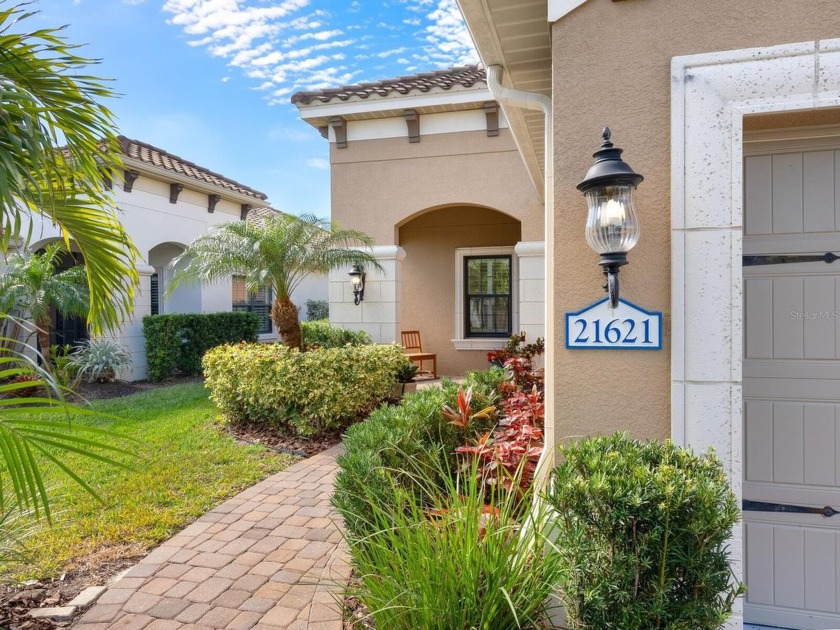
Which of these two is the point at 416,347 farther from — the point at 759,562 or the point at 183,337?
the point at 759,562

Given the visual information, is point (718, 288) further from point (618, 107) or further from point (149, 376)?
point (149, 376)

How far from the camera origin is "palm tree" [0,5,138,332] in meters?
2.51

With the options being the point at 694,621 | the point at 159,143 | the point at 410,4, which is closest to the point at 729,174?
the point at 694,621

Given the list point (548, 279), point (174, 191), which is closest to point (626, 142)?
point (548, 279)

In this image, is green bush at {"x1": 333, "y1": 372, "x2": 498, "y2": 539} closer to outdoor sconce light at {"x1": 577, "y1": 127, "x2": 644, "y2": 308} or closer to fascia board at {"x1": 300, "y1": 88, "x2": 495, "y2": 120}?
outdoor sconce light at {"x1": 577, "y1": 127, "x2": 644, "y2": 308}

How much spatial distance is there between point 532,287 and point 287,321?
4102mm

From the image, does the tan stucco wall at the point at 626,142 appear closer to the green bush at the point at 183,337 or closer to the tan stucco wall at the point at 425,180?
the tan stucco wall at the point at 425,180

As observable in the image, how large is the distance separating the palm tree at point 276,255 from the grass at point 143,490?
199 cm

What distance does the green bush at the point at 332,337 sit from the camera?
9.65m

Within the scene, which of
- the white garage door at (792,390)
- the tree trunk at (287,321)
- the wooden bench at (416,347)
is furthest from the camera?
the wooden bench at (416,347)

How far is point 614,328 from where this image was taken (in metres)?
2.68

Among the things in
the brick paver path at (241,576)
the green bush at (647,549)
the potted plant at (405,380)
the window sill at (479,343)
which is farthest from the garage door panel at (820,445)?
the window sill at (479,343)

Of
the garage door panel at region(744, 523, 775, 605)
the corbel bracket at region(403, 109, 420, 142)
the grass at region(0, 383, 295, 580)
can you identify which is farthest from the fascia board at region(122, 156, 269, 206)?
the garage door panel at region(744, 523, 775, 605)

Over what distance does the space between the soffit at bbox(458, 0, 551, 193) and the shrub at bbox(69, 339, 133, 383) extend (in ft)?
33.4
